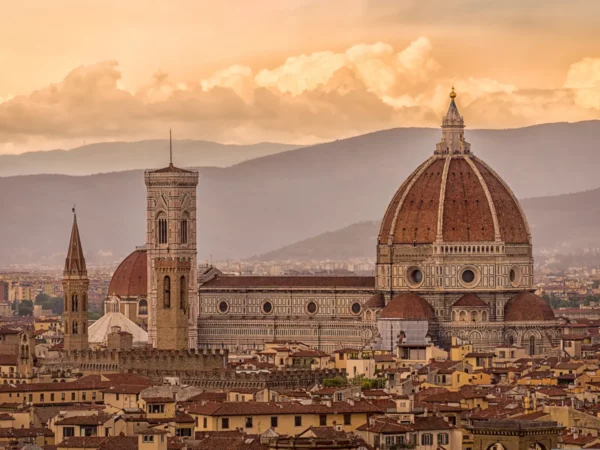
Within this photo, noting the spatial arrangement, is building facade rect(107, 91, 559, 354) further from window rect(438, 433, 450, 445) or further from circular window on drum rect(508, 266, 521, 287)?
window rect(438, 433, 450, 445)

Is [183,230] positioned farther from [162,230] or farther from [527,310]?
[527,310]

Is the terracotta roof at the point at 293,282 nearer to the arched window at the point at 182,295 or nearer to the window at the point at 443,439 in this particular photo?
the arched window at the point at 182,295

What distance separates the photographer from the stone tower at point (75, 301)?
455 ft

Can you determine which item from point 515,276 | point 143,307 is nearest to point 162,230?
point 143,307

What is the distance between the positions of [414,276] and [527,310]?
8.30 meters

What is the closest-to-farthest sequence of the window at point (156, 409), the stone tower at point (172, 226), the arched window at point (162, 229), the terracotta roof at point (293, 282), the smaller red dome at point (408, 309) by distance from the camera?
the window at point (156, 409) < the smaller red dome at point (408, 309) < the terracotta roof at point (293, 282) < the stone tower at point (172, 226) < the arched window at point (162, 229)

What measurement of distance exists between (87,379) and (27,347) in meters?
18.4

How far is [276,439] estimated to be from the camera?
62312mm

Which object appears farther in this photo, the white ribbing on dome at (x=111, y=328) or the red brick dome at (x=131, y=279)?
the red brick dome at (x=131, y=279)

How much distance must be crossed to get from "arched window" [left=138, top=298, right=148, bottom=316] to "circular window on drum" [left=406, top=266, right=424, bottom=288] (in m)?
24.7

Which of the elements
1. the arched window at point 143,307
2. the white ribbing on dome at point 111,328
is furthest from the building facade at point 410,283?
the arched window at point 143,307

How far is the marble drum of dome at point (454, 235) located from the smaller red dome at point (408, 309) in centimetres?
239

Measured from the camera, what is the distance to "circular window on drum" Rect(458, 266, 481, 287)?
156 metres

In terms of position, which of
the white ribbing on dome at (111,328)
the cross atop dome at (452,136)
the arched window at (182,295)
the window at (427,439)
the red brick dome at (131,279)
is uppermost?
the cross atop dome at (452,136)
